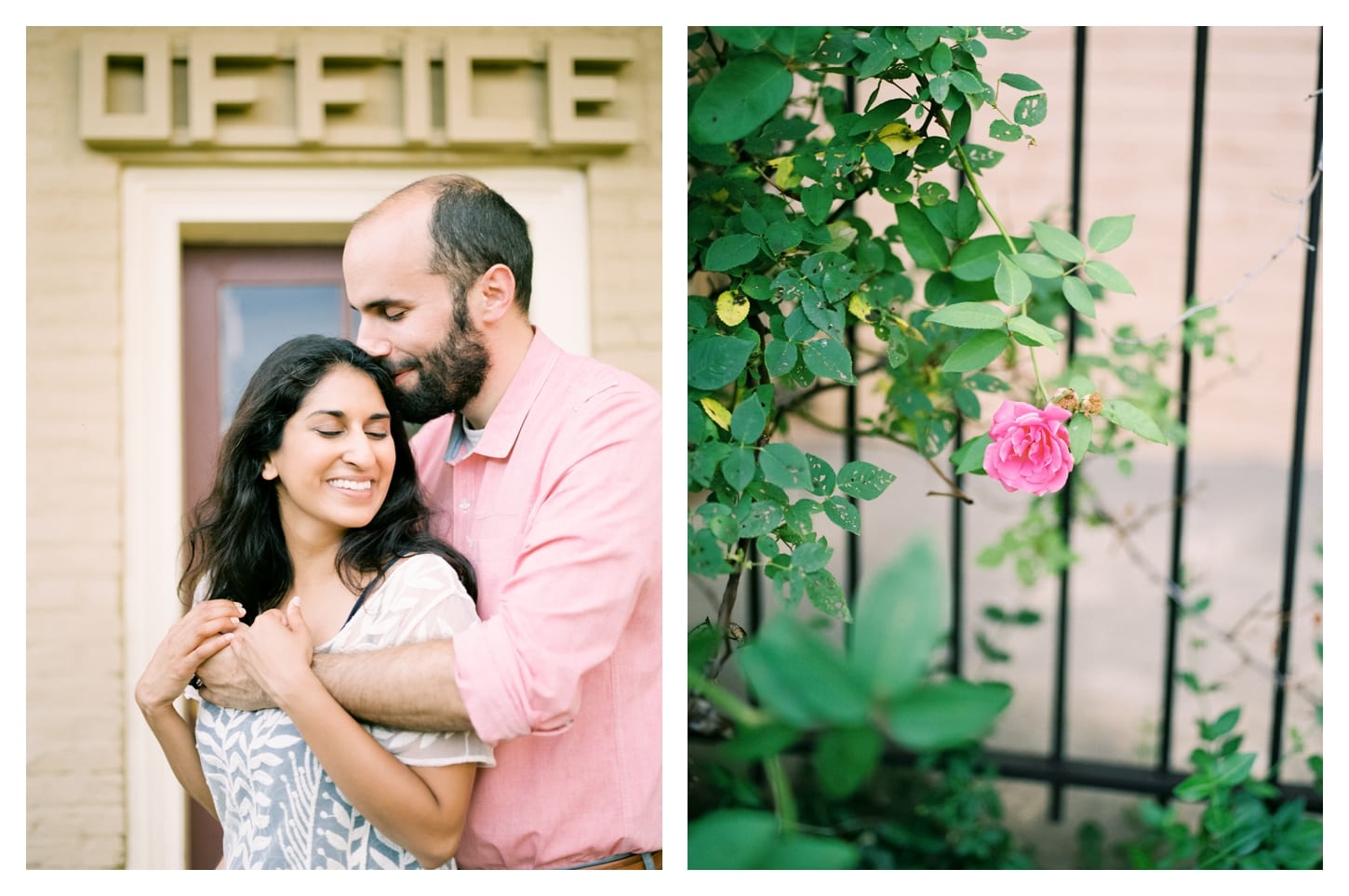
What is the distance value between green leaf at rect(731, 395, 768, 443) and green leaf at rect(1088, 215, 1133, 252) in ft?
1.69

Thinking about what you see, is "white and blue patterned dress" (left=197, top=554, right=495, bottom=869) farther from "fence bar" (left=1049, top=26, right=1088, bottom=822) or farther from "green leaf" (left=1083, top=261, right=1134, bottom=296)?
"fence bar" (left=1049, top=26, right=1088, bottom=822)

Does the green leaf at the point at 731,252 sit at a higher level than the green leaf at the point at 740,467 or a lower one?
higher

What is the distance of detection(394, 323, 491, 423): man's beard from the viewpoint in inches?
58.9

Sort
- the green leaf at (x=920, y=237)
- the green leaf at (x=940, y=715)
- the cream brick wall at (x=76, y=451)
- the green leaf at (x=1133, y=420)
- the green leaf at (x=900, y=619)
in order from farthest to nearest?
1. the cream brick wall at (x=76, y=451)
2. the green leaf at (x=920, y=237)
3. the green leaf at (x=1133, y=420)
4. the green leaf at (x=940, y=715)
5. the green leaf at (x=900, y=619)

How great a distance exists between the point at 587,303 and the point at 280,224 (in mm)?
576

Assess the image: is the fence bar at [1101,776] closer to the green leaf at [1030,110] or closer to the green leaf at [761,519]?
the green leaf at [761,519]

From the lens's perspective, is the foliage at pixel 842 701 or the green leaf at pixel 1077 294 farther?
the green leaf at pixel 1077 294

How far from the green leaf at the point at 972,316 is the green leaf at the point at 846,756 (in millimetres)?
775

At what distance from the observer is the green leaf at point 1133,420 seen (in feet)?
4.09

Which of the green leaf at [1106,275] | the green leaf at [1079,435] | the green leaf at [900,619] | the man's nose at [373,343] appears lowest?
the green leaf at [900,619]

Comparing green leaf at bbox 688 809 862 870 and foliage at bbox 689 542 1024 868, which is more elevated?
foliage at bbox 689 542 1024 868

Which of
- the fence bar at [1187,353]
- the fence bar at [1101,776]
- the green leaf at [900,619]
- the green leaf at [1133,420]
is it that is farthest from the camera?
the fence bar at [1101,776]

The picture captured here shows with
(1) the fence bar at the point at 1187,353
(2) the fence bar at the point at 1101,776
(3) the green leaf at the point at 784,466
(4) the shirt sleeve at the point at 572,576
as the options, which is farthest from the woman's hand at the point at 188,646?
→ (1) the fence bar at the point at 1187,353

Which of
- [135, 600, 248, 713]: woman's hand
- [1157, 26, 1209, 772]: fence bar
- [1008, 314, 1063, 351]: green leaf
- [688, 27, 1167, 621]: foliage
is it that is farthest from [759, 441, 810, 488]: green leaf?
[1157, 26, 1209, 772]: fence bar
